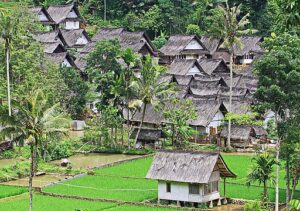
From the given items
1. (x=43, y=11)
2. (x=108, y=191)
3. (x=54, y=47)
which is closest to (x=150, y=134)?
(x=108, y=191)

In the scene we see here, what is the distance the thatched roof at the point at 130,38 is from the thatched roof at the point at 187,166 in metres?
32.9

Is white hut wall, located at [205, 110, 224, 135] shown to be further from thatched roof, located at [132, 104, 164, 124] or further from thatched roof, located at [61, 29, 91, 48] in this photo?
thatched roof, located at [61, 29, 91, 48]

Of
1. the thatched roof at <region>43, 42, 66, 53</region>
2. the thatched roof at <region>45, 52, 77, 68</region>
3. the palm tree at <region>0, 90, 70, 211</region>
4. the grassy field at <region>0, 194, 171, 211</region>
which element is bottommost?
the grassy field at <region>0, 194, 171, 211</region>

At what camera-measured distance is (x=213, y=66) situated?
214 feet

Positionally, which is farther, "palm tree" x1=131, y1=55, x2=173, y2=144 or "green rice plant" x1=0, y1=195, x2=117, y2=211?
"palm tree" x1=131, y1=55, x2=173, y2=144

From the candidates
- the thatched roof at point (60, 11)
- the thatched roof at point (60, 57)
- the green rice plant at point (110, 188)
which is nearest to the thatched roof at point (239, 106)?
the green rice plant at point (110, 188)

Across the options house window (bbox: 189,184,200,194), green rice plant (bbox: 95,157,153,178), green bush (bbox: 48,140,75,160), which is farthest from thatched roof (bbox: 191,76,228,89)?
house window (bbox: 189,184,200,194)

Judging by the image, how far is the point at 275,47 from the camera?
31469 mm

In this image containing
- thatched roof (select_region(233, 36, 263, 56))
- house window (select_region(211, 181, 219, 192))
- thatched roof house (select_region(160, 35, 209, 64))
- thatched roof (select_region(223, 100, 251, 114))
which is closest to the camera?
house window (select_region(211, 181, 219, 192))

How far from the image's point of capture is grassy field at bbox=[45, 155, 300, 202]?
34.8 meters

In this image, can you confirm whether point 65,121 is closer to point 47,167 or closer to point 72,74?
point 47,167

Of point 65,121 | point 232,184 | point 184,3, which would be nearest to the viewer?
point 65,121

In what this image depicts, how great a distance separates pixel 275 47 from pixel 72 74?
24.2 meters

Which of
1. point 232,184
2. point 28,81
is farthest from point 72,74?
point 232,184
